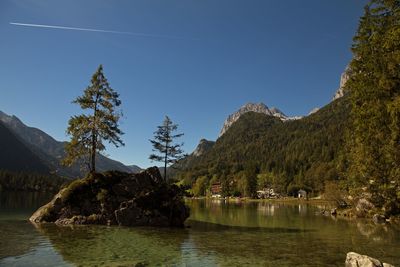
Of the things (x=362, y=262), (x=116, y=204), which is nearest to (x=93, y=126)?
(x=116, y=204)

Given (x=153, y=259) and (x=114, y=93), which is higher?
(x=114, y=93)

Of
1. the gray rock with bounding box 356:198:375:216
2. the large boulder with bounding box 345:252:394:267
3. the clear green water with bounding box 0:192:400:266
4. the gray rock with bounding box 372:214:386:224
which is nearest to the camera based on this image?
the large boulder with bounding box 345:252:394:267

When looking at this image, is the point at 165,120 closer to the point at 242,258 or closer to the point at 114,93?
the point at 114,93

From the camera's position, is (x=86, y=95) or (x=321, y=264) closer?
(x=321, y=264)

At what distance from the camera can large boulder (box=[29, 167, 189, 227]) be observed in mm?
38656

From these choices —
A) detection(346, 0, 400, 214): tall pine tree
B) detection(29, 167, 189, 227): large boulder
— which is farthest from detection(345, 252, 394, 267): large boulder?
detection(29, 167, 189, 227): large boulder

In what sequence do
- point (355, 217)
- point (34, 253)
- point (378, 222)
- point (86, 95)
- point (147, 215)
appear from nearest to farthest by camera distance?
point (34, 253), point (147, 215), point (86, 95), point (378, 222), point (355, 217)

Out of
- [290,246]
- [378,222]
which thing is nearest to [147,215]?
[290,246]

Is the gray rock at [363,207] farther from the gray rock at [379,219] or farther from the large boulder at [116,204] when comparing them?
the large boulder at [116,204]

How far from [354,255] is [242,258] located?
6357 millimetres

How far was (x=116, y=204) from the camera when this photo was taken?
3981 cm

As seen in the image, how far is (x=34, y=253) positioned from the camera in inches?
799

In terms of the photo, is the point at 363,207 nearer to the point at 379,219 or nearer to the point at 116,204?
the point at 379,219

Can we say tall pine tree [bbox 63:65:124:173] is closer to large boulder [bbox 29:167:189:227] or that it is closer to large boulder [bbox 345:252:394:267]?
large boulder [bbox 29:167:189:227]
